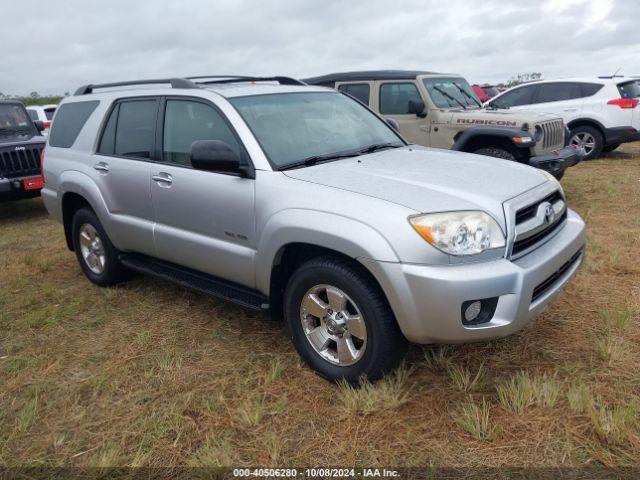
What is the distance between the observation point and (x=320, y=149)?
3494mm

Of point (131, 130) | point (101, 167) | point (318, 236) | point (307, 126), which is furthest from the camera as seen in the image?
point (101, 167)

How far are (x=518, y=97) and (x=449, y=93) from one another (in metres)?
4.31

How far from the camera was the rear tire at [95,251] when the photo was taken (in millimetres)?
4531

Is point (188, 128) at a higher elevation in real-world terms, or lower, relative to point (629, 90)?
higher

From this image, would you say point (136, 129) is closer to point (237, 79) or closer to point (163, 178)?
point (163, 178)

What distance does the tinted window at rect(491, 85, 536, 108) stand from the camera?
36.2ft

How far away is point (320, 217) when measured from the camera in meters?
2.79

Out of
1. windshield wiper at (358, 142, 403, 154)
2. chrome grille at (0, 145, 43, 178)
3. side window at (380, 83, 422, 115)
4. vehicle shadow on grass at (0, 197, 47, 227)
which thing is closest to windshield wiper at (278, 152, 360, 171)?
windshield wiper at (358, 142, 403, 154)

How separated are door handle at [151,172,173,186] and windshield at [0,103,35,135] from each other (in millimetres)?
6358

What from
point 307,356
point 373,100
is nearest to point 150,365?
point 307,356

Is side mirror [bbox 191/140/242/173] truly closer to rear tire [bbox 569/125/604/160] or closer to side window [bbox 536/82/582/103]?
rear tire [bbox 569/125/604/160]

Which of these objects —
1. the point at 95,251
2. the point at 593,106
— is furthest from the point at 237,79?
the point at 593,106

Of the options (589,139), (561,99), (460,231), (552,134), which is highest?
(561,99)

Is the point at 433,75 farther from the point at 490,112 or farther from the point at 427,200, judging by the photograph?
the point at 427,200
